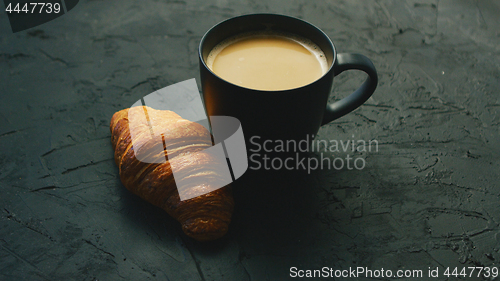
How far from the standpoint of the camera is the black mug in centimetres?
76

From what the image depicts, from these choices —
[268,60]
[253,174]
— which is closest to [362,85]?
[268,60]

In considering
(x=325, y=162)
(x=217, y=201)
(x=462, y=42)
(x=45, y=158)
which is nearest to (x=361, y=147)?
(x=325, y=162)

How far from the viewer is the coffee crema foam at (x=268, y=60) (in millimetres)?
842

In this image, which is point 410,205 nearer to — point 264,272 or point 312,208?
point 312,208

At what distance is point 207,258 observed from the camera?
802 mm

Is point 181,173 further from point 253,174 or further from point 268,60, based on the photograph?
point 268,60

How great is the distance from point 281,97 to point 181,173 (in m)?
0.27

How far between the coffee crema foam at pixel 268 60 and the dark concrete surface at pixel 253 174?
0.24 m

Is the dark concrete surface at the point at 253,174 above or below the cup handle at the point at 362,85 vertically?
below

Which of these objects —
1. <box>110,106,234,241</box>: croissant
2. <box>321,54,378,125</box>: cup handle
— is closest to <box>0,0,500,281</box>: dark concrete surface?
<box>110,106,234,241</box>: croissant

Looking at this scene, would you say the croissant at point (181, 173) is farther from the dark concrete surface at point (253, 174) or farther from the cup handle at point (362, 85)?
the cup handle at point (362, 85)

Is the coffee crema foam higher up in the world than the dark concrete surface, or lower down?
higher up

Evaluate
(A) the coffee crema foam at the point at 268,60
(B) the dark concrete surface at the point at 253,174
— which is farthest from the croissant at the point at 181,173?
(A) the coffee crema foam at the point at 268,60

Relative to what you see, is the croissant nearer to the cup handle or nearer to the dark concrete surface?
the dark concrete surface
